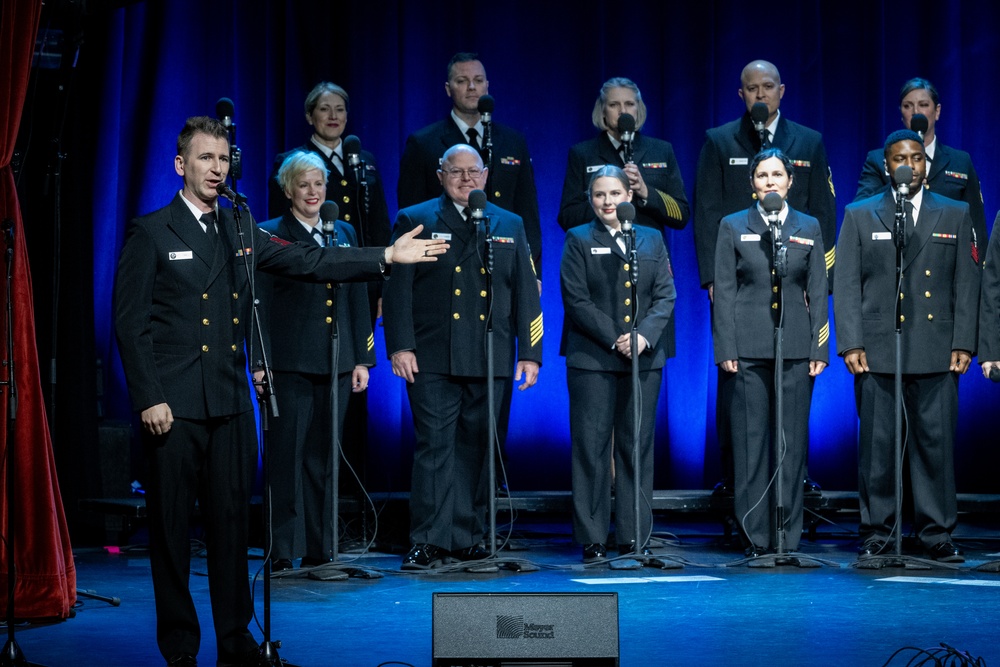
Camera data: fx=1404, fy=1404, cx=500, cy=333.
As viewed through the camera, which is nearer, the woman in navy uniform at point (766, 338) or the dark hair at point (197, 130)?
the dark hair at point (197, 130)

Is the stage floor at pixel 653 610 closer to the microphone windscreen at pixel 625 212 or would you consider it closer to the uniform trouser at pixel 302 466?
the uniform trouser at pixel 302 466

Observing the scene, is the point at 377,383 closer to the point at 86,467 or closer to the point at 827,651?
the point at 86,467

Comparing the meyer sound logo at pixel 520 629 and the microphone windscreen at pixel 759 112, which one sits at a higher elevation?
the microphone windscreen at pixel 759 112

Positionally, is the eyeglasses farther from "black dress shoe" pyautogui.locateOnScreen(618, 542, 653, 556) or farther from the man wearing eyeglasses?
"black dress shoe" pyautogui.locateOnScreen(618, 542, 653, 556)

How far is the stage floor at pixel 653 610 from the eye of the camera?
4.61m

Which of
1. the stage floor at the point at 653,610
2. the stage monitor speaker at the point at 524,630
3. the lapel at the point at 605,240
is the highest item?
the lapel at the point at 605,240

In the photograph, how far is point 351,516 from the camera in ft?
25.0

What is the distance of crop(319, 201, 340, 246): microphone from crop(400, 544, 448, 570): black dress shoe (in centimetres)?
148

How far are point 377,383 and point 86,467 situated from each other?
80.9 inches

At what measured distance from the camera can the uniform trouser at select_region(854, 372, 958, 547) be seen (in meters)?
6.68

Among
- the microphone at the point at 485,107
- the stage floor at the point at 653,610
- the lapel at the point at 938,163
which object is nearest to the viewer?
the stage floor at the point at 653,610

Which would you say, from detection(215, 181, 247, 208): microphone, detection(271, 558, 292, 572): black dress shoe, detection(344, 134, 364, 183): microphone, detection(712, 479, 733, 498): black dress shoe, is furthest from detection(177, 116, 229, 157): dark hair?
detection(712, 479, 733, 498): black dress shoe

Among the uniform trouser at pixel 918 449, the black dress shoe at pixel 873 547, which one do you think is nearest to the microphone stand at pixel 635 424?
the black dress shoe at pixel 873 547

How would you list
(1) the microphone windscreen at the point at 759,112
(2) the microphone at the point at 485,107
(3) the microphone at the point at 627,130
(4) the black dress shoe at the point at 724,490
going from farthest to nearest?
1. (4) the black dress shoe at the point at 724,490
2. (1) the microphone windscreen at the point at 759,112
3. (3) the microphone at the point at 627,130
4. (2) the microphone at the point at 485,107
